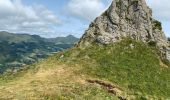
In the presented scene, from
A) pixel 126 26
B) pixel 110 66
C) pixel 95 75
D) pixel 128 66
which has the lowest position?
pixel 95 75

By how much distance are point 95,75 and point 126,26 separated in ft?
56.4

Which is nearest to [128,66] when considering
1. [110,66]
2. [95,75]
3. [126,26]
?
[110,66]

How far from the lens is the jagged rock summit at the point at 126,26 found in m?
72.8

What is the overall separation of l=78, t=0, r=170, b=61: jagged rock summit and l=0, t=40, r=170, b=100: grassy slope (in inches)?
93.8

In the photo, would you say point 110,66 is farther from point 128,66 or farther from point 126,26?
point 126,26

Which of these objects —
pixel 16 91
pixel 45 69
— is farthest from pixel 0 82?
pixel 16 91

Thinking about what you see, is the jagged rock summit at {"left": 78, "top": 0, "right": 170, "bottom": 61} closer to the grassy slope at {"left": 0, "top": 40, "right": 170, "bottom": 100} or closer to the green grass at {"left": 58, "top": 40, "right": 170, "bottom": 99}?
the green grass at {"left": 58, "top": 40, "right": 170, "bottom": 99}

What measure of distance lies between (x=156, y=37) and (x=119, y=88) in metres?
21.1

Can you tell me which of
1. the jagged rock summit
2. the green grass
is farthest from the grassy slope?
the jagged rock summit

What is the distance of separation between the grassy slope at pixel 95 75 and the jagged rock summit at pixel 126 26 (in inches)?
93.8

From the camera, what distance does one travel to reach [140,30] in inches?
2931

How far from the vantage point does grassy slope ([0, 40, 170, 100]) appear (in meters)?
53.2

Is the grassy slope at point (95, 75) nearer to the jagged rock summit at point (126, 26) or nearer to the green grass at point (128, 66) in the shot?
the green grass at point (128, 66)

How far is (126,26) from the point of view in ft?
246
